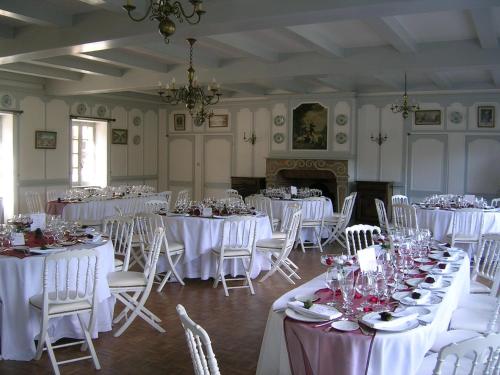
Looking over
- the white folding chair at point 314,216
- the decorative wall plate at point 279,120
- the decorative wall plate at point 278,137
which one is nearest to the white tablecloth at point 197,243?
the white folding chair at point 314,216

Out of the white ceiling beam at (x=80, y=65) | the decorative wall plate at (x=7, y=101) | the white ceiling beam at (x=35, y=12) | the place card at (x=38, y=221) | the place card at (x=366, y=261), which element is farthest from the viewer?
the decorative wall plate at (x=7, y=101)

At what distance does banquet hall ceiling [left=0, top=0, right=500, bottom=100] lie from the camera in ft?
16.6

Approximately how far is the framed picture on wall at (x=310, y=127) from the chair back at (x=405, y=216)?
4370 millimetres

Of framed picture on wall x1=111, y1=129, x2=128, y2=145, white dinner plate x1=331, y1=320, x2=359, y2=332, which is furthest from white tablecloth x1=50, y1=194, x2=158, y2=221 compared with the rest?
white dinner plate x1=331, y1=320, x2=359, y2=332

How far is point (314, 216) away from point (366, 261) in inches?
231

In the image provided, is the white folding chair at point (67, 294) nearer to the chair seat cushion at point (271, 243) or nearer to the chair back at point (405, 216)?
the chair seat cushion at point (271, 243)

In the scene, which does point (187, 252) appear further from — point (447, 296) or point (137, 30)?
point (447, 296)

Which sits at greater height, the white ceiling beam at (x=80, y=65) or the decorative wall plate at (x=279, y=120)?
the white ceiling beam at (x=80, y=65)

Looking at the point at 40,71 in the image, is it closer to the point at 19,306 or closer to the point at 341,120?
the point at 341,120

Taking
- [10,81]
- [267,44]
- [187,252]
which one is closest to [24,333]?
[187,252]

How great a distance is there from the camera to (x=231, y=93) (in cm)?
1333

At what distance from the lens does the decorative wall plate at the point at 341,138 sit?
1192 cm

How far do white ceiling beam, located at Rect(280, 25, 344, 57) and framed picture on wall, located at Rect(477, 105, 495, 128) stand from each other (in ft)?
15.7

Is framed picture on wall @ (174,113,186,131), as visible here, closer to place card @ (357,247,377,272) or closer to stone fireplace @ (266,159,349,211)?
stone fireplace @ (266,159,349,211)
